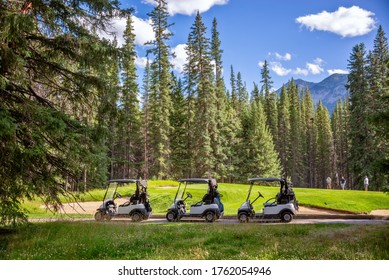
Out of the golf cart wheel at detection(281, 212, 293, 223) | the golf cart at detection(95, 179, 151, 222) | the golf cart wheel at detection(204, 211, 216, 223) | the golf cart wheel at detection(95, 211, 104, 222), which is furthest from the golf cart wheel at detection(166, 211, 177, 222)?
the golf cart wheel at detection(281, 212, 293, 223)

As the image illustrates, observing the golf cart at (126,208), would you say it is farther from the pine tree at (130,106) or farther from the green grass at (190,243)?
the pine tree at (130,106)

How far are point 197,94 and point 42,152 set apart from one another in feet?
112

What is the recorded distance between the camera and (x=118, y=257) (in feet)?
26.0

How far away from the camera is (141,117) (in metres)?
48.5

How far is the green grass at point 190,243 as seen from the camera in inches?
301

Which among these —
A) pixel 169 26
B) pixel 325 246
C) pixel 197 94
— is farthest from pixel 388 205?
pixel 169 26

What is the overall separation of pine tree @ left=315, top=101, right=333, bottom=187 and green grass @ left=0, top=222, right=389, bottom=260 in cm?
5616

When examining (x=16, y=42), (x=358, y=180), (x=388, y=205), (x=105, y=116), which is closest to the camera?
(x=16, y=42)

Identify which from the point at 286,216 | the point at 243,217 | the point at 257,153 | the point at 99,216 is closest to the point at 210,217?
the point at 243,217

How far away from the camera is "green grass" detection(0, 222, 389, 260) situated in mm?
7645

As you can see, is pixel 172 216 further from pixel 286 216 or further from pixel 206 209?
pixel 286 216

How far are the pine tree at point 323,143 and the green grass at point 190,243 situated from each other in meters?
56.2

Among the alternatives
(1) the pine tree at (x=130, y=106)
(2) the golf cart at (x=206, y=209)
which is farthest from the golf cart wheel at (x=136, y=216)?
(1) the pine tree at (x=130, y=106)

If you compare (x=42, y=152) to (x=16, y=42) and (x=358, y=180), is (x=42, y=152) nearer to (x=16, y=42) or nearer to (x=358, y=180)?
(x=16, y=42)
